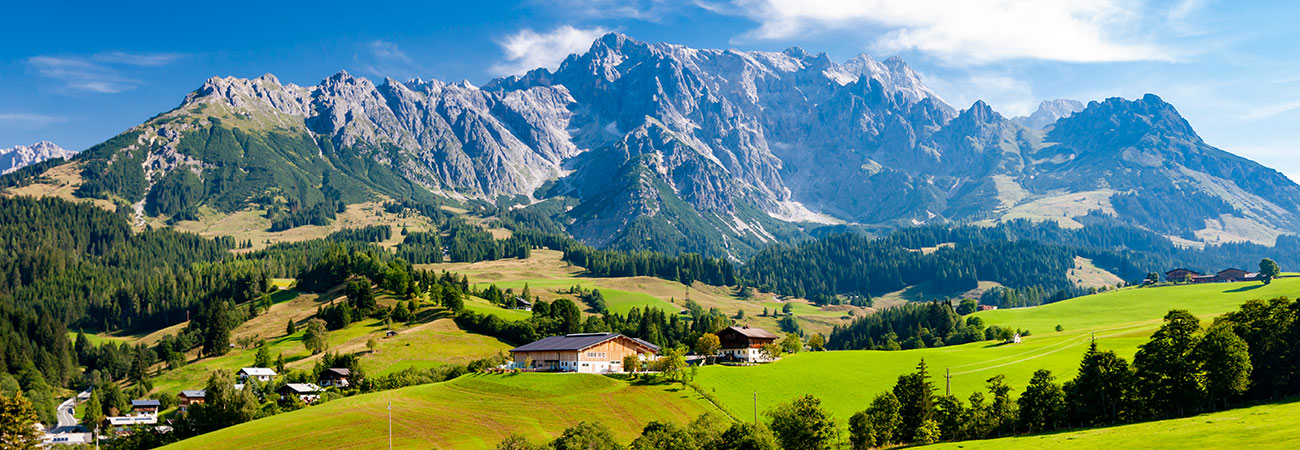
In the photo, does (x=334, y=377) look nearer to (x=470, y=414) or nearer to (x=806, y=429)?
(x=470, y=414)

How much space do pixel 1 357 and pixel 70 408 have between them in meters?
33.1

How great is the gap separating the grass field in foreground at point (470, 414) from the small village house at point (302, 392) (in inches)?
→ 709

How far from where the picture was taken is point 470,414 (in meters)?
101

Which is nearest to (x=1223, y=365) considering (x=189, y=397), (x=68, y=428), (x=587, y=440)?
(x=587, y=440)

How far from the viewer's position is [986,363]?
118750 millimetres

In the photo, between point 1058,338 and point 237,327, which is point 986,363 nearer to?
point 1058,338

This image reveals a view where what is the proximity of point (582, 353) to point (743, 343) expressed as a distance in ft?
95.3

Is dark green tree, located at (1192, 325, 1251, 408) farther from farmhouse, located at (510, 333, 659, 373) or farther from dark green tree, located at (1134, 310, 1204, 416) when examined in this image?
farmhouse, located at (510, 333, 659, 373)

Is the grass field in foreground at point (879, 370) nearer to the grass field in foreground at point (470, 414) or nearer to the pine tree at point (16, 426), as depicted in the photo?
the grass field in foreground at point (470, 414)

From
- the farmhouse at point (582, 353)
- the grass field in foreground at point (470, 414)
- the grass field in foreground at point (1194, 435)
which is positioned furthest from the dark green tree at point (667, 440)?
the farmhouse at point (582, 353)

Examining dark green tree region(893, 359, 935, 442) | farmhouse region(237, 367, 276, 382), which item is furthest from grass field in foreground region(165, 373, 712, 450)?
farmhouse region(237, 367, 276, 382)

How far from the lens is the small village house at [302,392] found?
127 meters

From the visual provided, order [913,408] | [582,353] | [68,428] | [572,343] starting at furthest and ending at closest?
1. [68,428]
2. [572,343]
3. [582,353]
4. [913,408]

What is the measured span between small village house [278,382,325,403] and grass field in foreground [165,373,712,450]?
18.0 meters
